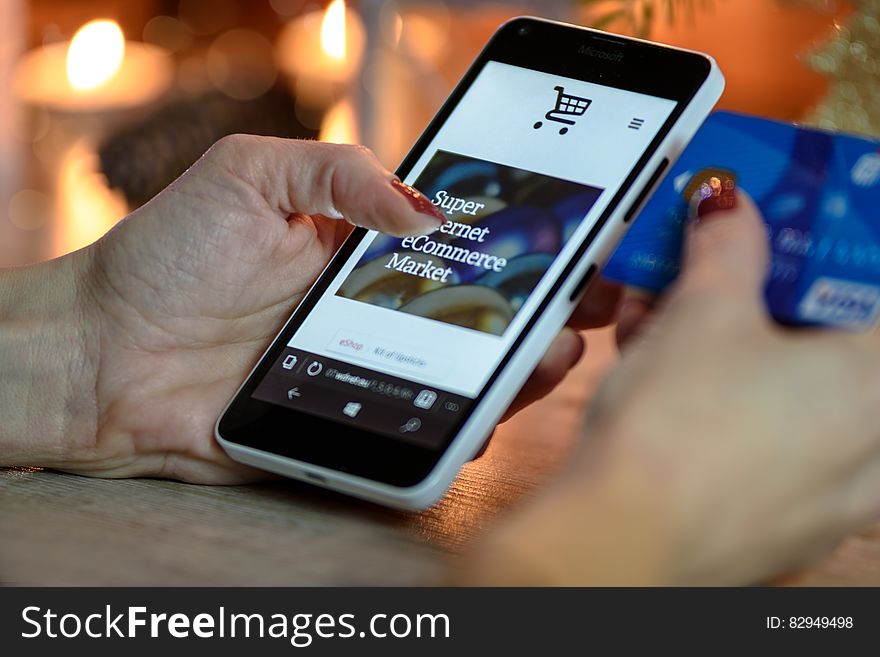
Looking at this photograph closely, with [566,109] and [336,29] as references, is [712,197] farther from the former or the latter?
[336,29]

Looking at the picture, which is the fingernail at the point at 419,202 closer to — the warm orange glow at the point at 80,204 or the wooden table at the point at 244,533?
the wooden table at the point at 244,533

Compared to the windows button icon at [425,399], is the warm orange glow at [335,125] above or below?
below

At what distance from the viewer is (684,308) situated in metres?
0.42

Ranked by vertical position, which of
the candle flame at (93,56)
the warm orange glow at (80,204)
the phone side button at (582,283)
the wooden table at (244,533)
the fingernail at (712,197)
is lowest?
the warm orange glow at (80,204)

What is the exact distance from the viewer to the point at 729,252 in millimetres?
447

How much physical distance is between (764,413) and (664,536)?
2.3 inches

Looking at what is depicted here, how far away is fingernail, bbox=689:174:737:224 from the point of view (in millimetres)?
499

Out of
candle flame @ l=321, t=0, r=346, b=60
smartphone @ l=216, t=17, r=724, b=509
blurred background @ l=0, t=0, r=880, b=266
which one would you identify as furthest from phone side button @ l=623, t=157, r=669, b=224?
candle flame @ l=321, t=0, r=346, b=60

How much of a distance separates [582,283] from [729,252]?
0.40ft

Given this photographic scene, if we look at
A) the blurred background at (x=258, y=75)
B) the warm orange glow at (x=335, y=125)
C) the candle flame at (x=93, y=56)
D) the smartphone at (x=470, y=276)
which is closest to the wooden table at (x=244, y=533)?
the smartphone at (x=470, y=276)

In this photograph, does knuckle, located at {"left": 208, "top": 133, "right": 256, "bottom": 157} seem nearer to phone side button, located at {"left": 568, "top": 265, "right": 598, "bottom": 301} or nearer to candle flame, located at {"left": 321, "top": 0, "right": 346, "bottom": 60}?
phone side button, located at {"left": 568, "top": 265, "right": 598, "bottom": 301}

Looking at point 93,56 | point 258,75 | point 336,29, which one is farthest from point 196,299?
point 258,75

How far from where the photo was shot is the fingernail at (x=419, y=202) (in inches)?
22.9
